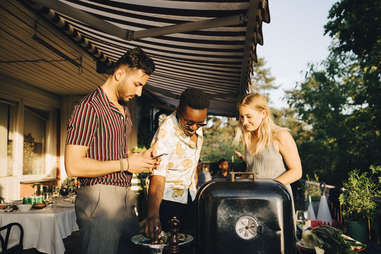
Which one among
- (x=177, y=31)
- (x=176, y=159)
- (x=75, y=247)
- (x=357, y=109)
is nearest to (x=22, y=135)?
(x=75, y=247)

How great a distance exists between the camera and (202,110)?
76.8 inches

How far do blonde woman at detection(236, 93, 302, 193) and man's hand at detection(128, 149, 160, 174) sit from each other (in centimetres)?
97

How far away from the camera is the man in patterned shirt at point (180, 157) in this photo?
1.91 meters

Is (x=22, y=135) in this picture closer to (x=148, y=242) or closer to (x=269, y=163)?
(x=269, y=163)

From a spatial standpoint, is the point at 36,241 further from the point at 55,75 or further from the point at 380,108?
the point at 380,108

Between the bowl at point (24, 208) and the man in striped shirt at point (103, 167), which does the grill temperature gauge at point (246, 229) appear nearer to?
the man in striped shirt at point (103, 167)

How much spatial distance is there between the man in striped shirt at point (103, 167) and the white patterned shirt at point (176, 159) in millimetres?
317

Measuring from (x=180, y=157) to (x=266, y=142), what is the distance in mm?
726

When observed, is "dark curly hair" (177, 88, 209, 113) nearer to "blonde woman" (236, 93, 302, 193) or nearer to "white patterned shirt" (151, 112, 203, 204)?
"white patterned shirt" (151, 112, 203, 204)

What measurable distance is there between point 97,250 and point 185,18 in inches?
80.4

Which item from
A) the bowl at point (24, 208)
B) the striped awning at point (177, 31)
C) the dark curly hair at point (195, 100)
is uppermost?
the striped awning at point (177, 31)

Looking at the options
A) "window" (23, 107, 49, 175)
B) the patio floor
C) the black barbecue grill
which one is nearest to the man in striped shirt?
the black barbecue grill

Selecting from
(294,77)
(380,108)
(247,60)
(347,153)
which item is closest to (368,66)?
(380,108)

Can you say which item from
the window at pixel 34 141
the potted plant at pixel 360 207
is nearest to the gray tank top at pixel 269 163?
the potted plant at pixel 360 207
